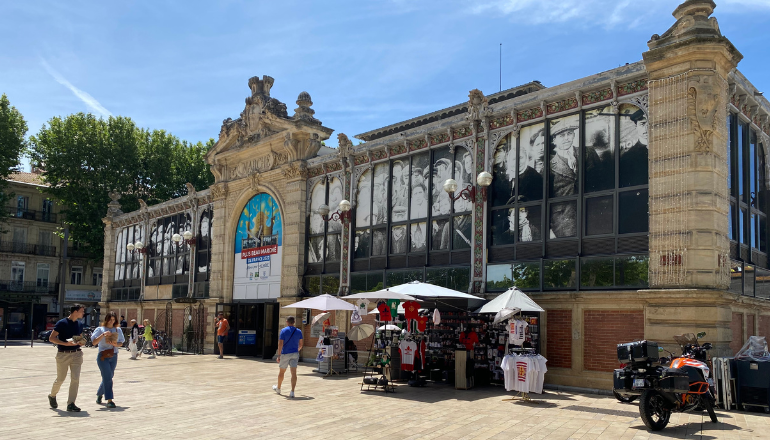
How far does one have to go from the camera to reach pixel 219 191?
93.0 feet

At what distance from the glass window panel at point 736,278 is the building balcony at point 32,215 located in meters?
51.9

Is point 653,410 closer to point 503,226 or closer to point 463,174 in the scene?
point 503,226

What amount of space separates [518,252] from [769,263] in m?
6.82

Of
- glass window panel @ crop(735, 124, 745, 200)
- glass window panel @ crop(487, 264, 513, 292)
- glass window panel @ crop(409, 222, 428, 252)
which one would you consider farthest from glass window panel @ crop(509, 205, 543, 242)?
glass window panel @ crop(735, 124, 745, 200)

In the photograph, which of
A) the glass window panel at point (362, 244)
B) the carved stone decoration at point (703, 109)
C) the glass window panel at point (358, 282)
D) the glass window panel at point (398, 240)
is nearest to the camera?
the carved stone decoration at point (703, 109)

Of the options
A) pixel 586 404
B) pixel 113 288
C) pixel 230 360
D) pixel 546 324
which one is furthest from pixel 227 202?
pixel 586 404

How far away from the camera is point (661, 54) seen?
13883mm

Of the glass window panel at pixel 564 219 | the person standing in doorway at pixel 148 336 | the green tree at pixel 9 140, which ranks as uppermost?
the green tree at pixel 9 140

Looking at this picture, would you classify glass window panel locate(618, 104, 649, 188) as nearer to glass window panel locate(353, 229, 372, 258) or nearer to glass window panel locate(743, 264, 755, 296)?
glass window panel locate(743, 264, 755, 296)

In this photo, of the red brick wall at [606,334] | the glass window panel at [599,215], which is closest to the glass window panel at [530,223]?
the glass window panel at [599,215]

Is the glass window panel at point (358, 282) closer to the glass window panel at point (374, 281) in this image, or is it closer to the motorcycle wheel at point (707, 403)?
the glass window panel at point (374, 281)

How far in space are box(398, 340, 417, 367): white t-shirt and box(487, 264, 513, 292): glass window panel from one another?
8.73 ft

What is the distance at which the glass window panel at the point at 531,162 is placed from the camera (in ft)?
53.6

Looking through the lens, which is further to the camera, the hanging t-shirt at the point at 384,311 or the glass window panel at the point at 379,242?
the glass window panel at the point at 379,242
